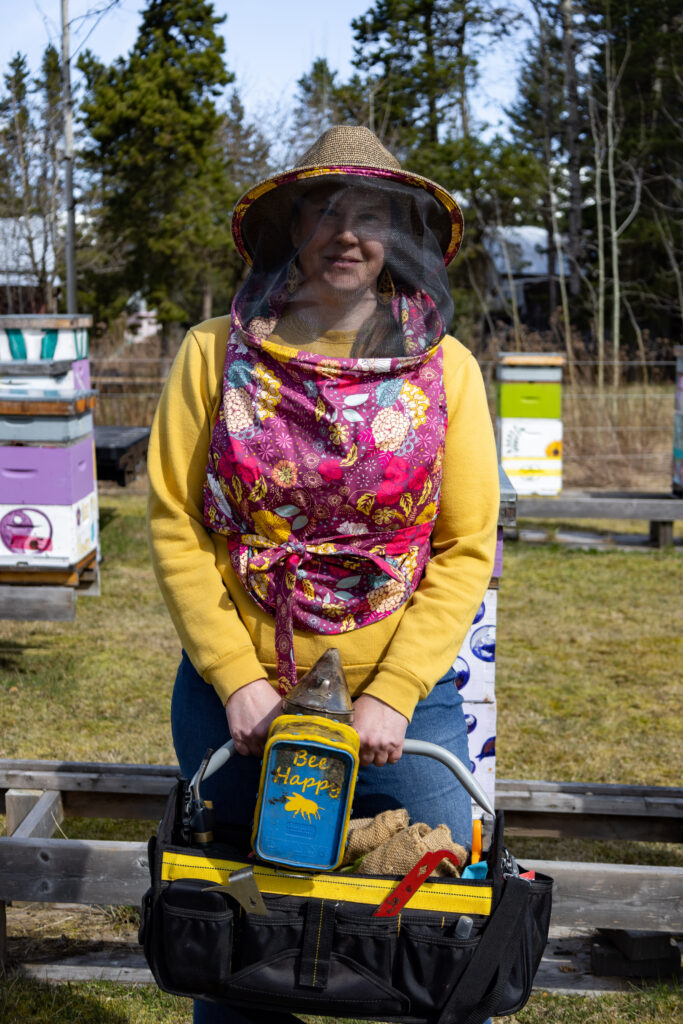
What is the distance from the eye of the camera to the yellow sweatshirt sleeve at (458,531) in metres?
1.57

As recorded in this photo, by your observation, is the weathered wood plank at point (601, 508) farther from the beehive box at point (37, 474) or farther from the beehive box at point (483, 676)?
the beehive box at point (483, 676)

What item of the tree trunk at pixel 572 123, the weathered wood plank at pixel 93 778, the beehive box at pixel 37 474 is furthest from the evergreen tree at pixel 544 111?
the weathered wood plank at pixel 93 778

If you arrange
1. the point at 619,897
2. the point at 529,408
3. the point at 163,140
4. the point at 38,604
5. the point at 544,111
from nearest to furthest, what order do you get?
the point at 619,897 < the point at 38,604 < the point at 529,408 < the point at 163,140 < the point at 544,111

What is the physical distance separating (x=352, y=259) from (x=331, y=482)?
1.19ft

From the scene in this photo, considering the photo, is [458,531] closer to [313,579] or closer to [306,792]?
[313,579]

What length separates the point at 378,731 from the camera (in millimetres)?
1442

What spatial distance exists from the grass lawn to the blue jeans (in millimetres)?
969

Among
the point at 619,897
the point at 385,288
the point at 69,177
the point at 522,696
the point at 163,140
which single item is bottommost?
the point at 522,696

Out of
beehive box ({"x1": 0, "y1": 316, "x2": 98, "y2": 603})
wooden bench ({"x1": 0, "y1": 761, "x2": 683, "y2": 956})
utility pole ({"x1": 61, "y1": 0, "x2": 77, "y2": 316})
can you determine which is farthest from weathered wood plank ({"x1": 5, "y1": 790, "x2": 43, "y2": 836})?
utility pole ({"x1": 61, "y1": 0, "x2": 77, "y2": 316})

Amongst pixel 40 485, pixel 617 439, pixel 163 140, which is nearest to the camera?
pixel 40 485

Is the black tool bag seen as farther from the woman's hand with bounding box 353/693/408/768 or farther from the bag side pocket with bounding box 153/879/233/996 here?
the woman's hand with bounding box 353/693/408/768

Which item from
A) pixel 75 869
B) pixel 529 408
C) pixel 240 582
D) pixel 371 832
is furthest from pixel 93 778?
pixel 529 408

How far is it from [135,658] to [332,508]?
362 cm

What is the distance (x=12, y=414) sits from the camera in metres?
4.34
